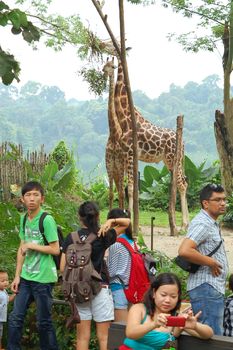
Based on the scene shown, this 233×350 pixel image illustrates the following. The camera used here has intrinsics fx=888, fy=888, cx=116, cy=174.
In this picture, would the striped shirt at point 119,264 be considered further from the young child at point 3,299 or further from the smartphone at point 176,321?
the smartphone at point 176,321

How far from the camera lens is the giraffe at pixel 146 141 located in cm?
1543

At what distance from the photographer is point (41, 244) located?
6.12 m

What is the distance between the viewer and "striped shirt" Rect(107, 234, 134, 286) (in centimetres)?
620

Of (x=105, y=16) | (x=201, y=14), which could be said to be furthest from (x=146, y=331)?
(x=201, y=14)

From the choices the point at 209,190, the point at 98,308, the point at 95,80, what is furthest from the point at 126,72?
the point at 209,190

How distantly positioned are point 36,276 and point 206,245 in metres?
1.31

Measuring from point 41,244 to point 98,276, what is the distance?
488 millimetres

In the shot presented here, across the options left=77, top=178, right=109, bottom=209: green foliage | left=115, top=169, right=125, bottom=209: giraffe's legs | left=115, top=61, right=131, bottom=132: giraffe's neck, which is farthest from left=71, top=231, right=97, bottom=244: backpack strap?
left=77, top=178, right=109, bottom=209: green foliage

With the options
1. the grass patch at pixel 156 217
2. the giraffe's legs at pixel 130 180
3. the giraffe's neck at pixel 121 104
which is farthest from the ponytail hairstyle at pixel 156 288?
the grass patch at pixel 156 217

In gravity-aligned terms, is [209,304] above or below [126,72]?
below

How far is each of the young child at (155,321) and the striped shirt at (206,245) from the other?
2.55ft

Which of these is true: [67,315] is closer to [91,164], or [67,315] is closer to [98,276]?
[98,276]

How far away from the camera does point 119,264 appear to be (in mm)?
6227

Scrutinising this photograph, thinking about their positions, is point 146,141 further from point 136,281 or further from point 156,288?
point 156,288
